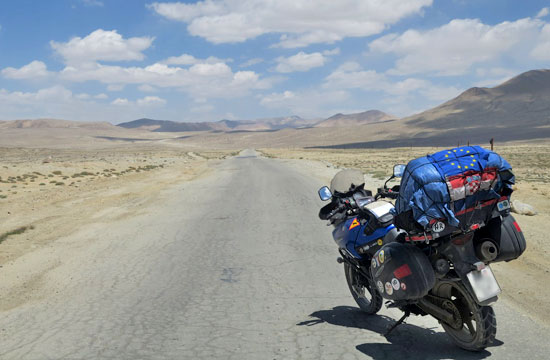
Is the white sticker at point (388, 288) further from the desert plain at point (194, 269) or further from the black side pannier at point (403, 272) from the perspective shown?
the desert plain at point (194, 269)

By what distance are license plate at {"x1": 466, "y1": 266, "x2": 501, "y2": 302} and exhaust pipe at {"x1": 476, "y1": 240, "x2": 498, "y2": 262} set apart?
15cm

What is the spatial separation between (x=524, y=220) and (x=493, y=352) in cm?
874

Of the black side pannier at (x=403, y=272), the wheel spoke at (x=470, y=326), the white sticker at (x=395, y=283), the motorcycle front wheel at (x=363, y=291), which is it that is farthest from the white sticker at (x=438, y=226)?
the motorcycle front wheel at (x=363, y=291)

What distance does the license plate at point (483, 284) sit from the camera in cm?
382

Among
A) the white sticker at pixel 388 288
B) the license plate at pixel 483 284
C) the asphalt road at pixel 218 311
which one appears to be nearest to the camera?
the license plate at pixel 483 284

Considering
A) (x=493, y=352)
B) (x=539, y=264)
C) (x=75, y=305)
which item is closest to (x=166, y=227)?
(x=75, y=305)

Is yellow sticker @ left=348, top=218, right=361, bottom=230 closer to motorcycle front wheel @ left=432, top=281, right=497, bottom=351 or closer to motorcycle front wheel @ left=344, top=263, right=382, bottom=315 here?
motorcycle front wheel @ left=344, top=263, right=382, bottom=315

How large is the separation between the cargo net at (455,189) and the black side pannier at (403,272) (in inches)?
10.9

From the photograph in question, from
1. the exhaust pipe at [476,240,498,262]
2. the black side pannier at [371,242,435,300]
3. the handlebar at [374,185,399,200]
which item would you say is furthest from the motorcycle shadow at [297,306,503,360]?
the handlebar at [374,185,399,200]

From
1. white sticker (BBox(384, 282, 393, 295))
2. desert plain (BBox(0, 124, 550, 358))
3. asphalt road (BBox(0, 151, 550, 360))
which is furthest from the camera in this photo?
desert plain (BBox(0, 124, 550, 358))

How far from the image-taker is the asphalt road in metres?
4.65

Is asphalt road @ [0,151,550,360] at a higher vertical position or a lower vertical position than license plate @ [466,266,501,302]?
lower

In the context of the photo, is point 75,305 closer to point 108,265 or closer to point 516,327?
point 108,265

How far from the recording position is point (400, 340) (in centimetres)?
473
